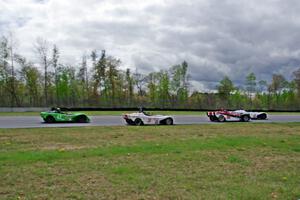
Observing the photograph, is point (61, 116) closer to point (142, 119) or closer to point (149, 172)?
point (142, 119)

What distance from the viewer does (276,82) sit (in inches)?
2945

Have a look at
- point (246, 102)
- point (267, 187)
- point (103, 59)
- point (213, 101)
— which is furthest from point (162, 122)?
point (246, 102)

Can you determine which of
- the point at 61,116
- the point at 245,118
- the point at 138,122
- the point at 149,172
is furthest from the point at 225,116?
the point at 149,172

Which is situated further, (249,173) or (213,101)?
(213,101)

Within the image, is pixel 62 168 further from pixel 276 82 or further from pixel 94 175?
pixel 276 82

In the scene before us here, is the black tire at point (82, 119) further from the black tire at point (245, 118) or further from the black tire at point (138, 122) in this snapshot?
the black tire at point (245, 118)

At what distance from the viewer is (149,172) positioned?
21.8 ft

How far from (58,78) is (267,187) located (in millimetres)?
57500

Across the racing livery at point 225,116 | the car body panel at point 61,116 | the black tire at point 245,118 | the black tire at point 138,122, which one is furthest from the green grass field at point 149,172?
the black tire at point 245,118

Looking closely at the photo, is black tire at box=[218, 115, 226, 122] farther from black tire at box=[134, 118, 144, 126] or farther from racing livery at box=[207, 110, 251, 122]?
black tire at box=[134, 118, 144, 126]

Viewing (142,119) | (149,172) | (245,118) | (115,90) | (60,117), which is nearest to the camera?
(149,172)

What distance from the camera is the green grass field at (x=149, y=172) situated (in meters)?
5.18

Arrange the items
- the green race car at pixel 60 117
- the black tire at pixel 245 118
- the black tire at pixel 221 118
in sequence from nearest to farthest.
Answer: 1. the green race car at pixel 60 117
2. the black tire at pixel 221 118
3. the black tire at pixel 245 118

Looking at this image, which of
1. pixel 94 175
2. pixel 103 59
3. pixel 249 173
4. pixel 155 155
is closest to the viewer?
pixel 94 175
